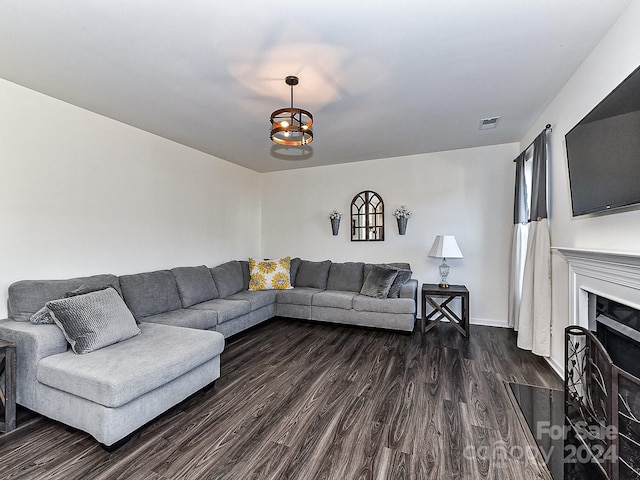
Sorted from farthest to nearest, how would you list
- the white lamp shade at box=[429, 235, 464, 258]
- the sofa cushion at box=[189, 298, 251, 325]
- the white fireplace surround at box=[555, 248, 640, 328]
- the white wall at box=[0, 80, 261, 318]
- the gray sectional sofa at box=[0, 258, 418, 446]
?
the white lamp shade at box=[429, 235, 464, 258] → the sofa cushion at box=[189, 298, 251, 325] → the white wall at box=[0, 80, 261, 318] → the gray sectional sofa at box=[0, 258, 418, 446] → the white fireplace surround at box=[555, 248, 640, 328]

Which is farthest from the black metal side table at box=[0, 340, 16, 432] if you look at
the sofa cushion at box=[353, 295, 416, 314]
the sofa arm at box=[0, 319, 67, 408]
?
the sofa cushion at box=[353, 295, 416, 314]

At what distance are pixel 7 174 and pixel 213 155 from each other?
2.45 meters

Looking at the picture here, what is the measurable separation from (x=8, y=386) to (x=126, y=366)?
80cm

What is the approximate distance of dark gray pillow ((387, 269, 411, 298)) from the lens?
406 cm

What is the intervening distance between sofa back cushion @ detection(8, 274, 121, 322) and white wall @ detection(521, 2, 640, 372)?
382cm

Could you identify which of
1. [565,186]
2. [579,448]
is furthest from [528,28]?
[579,448]

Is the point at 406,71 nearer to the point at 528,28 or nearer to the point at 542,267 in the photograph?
the point at 528,28

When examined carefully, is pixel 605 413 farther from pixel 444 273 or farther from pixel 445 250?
pixel 444 273

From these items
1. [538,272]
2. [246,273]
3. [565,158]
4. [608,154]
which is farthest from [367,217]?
[608,154]

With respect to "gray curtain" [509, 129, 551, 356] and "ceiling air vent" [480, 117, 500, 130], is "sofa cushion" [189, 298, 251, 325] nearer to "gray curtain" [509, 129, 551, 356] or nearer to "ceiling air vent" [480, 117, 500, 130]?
"gray curtain" [509, 129, 551, 356]

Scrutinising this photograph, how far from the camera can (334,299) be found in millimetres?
4250

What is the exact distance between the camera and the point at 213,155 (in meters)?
4.63

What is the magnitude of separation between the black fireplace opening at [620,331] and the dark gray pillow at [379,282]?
215 centimetres

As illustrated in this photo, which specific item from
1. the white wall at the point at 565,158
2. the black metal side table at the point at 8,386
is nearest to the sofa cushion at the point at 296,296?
the white wall at the point at 565,158
